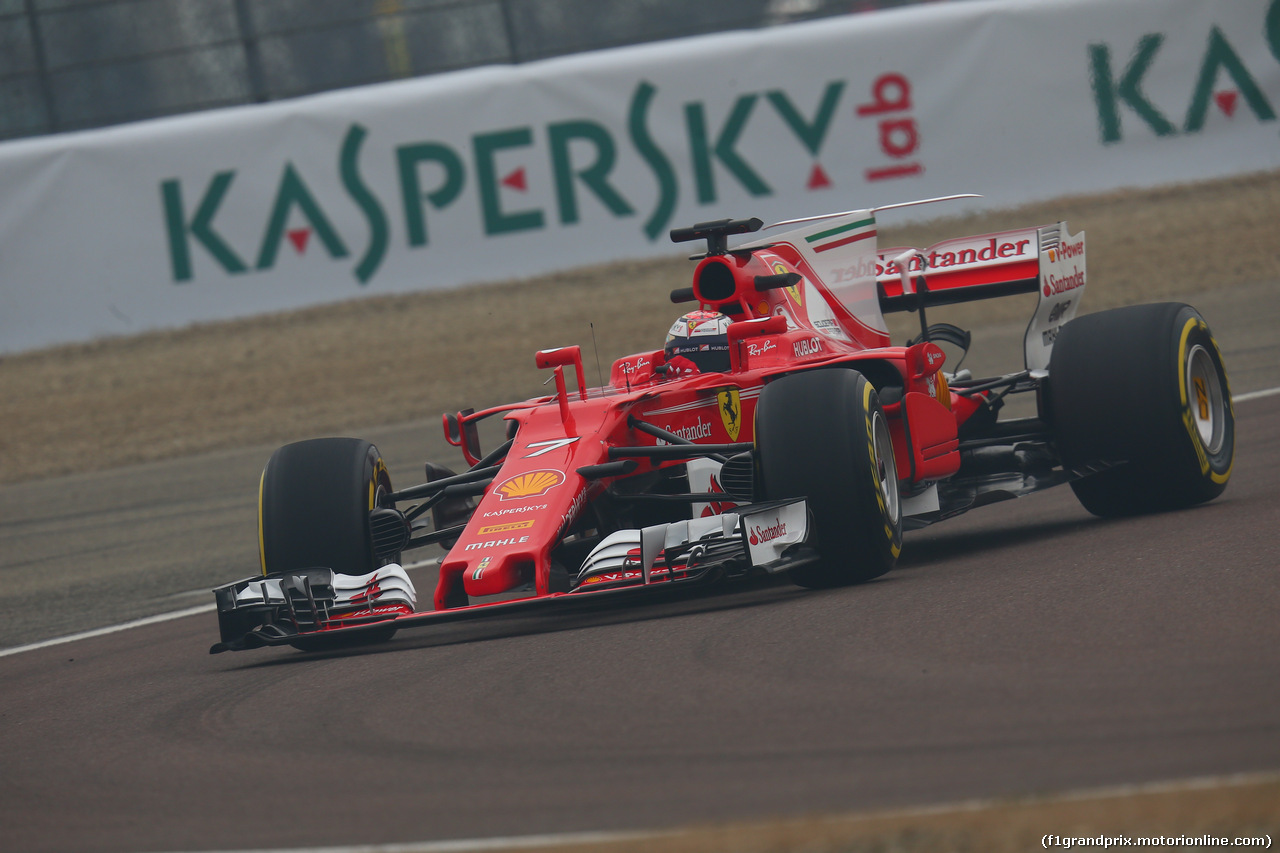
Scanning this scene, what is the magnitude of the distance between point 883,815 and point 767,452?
3020mm

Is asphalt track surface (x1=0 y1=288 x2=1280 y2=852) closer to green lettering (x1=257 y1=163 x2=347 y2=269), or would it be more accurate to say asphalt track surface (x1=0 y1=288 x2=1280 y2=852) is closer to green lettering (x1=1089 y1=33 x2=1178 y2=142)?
green lettering (x1=257 y1=163 x2=347 y2=269)

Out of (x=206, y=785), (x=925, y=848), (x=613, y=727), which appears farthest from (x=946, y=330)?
(x=925, y=848)

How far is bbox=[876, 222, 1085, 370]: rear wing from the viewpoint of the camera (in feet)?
28.8

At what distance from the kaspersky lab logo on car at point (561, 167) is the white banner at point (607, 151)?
0.02m

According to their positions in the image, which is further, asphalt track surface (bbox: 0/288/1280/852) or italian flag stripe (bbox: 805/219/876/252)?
italian flag stripe (bbox: 805/219/876/252)

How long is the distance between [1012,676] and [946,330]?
4455 millimetres

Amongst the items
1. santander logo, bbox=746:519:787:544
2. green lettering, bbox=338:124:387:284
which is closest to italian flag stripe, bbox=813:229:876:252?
santander logo, bbox=746:519:787:544

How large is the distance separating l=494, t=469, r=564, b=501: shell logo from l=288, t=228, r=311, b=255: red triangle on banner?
11.8 meters

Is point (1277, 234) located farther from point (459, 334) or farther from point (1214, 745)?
point (1214, 745)

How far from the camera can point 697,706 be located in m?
5.07

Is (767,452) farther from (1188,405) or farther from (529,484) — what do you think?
(1188,405)

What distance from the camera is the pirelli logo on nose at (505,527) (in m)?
6.76

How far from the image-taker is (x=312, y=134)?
60.3 ft

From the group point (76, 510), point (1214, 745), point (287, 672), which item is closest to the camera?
point (1214, 745)
